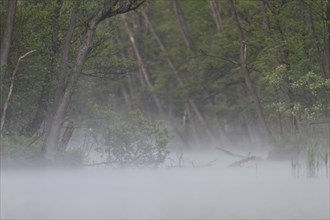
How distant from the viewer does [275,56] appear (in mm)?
20781

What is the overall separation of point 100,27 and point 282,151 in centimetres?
654

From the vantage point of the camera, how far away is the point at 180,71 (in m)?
30.4

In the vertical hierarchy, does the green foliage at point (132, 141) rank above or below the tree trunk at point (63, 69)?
below

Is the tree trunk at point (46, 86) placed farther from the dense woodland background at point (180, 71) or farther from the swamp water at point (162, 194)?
the swamp water at point (162, 194)

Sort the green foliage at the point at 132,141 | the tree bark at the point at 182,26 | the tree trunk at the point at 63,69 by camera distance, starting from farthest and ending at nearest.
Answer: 1. the tree bark at the point at 182,26
2. the green foliage at the point at 132,141
3. the tree trunk at the point at 63,69

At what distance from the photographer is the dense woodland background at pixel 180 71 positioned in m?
16.0

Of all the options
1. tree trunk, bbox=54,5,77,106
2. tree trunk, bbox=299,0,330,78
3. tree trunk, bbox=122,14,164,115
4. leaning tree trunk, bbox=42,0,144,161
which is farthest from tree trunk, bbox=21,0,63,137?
tree trunk, bbox=122,14,164,115

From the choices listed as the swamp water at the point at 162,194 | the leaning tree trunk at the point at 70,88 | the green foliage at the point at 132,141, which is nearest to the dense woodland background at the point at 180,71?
the leaning tree trunk at the point at 70,88

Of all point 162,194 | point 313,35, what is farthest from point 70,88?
point 313,35

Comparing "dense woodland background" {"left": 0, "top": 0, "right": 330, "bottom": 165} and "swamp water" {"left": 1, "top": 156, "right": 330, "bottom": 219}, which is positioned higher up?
"dense woodland background" {"left": 0, "top": 0, "right": 330, "bottom": 165}

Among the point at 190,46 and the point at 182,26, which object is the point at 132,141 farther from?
the point at 182,26

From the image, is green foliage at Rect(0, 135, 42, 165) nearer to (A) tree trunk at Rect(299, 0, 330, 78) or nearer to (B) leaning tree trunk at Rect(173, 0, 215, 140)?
(A) tree trunk at Rect(299, 0, 330, 78)

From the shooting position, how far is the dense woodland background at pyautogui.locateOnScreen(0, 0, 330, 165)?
1599cm

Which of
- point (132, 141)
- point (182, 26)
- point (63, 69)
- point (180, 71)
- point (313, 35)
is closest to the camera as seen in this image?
point (63, 69)
